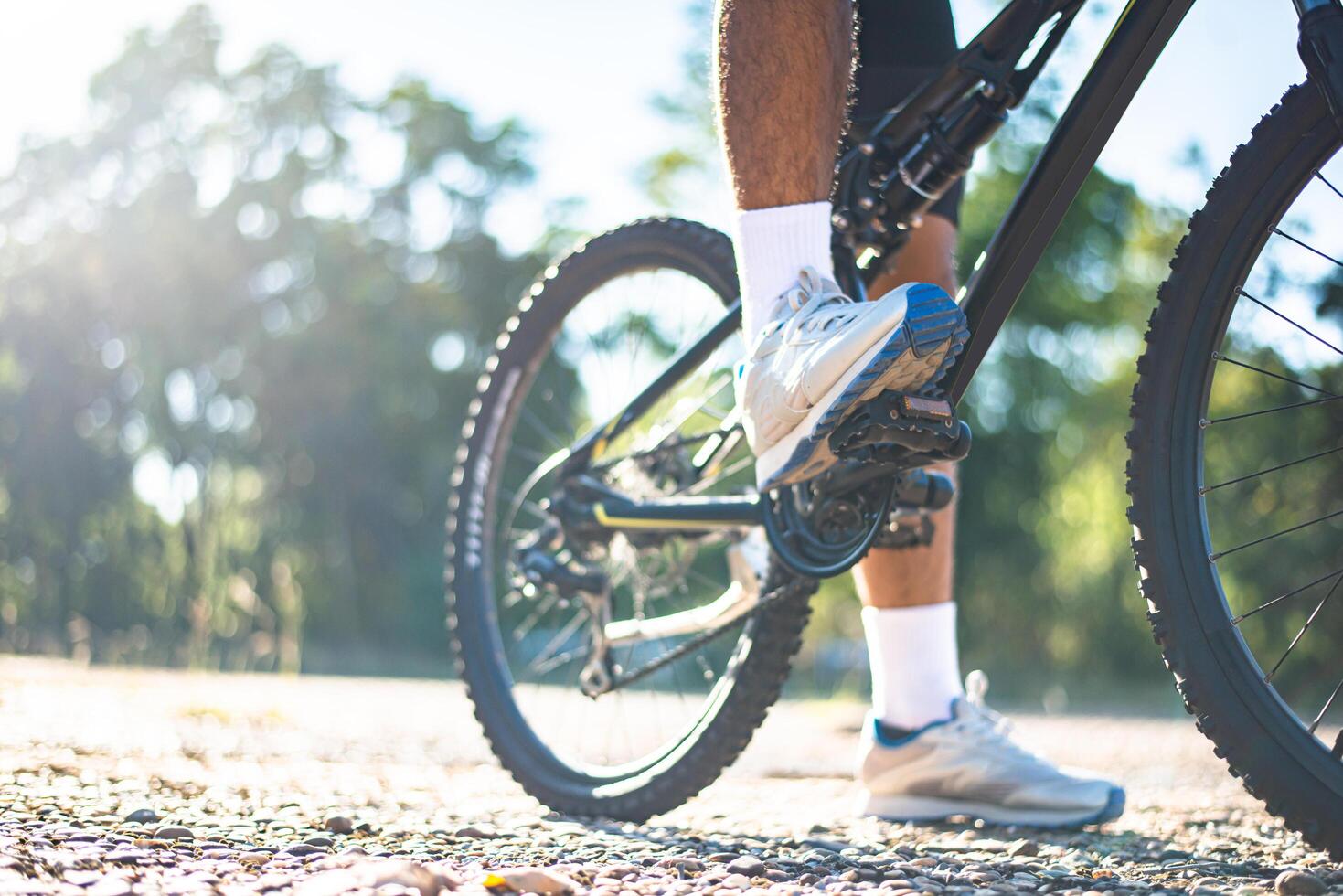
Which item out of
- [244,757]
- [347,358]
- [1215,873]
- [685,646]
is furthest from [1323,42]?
[347,358]

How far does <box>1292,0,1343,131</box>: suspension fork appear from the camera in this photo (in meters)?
1.31

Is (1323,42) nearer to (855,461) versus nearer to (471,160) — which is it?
(855,461)

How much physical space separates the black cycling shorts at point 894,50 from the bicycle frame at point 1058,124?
0.13 meters

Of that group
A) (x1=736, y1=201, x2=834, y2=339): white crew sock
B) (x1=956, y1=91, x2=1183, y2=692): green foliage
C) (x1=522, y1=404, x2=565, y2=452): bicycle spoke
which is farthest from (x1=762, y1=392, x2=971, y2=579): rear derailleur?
(x1=956, y1=91, x2=1183, y2=692): green foliage

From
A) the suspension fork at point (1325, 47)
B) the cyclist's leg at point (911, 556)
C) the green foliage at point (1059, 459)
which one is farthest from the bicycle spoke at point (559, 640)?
the green foliage at point (1059, 459)

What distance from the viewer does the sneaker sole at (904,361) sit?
1.43 m

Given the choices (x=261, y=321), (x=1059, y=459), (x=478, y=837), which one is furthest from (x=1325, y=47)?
(x=261, y=321)

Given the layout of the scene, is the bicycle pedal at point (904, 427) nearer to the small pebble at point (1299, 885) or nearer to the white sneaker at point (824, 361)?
the white sneaker at point (824, 361)

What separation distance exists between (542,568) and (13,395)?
1875 cm

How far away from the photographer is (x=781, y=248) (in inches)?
66.1

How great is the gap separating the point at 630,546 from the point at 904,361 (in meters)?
0.97

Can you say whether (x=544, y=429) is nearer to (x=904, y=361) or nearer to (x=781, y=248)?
(x=781, y=248)

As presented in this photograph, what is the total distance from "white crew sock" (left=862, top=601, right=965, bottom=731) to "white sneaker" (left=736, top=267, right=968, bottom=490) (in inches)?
24.8

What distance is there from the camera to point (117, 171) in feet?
61.9
